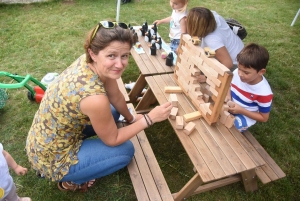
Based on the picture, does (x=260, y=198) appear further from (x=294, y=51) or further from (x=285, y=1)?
(x=285, y=1)

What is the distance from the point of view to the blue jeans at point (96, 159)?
1945 millimetres

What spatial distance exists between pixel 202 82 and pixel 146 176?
3.96 feet

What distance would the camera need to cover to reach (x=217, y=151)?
190 centimetres

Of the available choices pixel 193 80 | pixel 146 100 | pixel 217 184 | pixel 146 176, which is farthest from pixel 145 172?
pixel 146 100

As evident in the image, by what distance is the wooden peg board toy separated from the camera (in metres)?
1.87

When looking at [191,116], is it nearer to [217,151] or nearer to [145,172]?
[217,151]

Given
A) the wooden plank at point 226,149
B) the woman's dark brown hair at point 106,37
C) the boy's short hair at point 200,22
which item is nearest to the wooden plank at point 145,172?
the wooden plank at point 226,149

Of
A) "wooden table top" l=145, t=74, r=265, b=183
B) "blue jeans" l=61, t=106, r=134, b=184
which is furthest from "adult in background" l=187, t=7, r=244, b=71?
"blue jeans" l=61, t=106, r=134, b=184

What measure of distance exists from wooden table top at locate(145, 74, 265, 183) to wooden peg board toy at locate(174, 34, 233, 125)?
5.5 inches

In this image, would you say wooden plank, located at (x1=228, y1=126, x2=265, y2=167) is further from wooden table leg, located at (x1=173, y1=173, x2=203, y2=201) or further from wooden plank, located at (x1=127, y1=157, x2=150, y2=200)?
wooden plank, located at (x1=127, y1=157, x2=150, y2=200)

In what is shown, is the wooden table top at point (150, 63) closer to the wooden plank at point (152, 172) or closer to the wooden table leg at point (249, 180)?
the wooden plank at point (152, 172)

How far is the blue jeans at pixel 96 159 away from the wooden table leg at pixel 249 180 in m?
1.20

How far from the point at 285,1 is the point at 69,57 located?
24.0 ft

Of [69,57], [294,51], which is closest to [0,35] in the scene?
[69,57]
